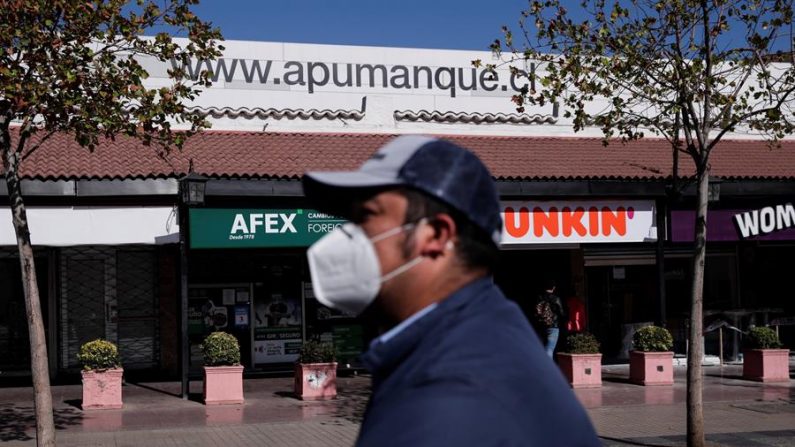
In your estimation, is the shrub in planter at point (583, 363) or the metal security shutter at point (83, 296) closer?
the shrub in planter at point (583, 363)

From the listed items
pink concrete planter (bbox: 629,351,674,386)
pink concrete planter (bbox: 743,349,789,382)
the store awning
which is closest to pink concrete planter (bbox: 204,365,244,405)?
the store awning

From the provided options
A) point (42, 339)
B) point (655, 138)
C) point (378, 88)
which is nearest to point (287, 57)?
point (378, 88)

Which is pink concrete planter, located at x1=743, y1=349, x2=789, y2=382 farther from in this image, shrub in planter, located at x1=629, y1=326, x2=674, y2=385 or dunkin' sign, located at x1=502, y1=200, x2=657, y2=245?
dunkin' sign, located at x1=502, y1=200, x2=657, y2=245

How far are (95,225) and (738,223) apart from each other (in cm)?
1114

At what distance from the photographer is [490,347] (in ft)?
5.93

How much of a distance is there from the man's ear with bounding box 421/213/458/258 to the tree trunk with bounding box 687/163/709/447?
8691 mm

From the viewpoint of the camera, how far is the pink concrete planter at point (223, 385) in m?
14.1

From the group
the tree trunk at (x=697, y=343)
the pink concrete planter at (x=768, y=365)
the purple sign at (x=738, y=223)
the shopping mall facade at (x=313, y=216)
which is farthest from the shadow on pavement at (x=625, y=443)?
the purple sign at (x=738, y=223)

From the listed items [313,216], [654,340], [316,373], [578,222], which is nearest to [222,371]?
[316,373]

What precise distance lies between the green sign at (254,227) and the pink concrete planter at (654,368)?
553cm

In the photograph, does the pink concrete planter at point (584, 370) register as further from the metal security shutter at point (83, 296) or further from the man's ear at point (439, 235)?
the man's ear at point (439, 235)

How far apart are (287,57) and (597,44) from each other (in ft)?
29.2

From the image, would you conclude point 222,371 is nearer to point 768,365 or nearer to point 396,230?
point 768,365

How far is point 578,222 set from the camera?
16812 mm
